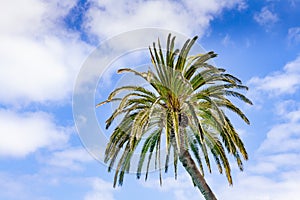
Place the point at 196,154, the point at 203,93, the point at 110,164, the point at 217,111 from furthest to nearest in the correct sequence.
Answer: the point at 196,154 → the point at 110,164 → the point at 203,93 → the point at 217,111

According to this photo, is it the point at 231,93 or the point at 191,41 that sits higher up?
the point at 191,41

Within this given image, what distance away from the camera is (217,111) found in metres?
20.1

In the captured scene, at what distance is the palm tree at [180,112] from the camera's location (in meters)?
21.3

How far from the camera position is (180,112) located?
21.7m

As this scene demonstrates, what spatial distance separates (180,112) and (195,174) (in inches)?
133

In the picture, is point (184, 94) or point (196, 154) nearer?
point (184, 94)

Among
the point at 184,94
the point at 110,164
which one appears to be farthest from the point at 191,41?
the point at 110,164

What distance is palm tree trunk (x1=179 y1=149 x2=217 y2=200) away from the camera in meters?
22.2

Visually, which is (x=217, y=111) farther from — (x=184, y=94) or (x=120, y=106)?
(x=120, y=106)

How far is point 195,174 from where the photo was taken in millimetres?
22328

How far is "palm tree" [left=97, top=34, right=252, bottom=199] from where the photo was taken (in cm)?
2130

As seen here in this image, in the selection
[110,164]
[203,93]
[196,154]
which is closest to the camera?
[203,93]

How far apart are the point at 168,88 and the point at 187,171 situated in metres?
4.56

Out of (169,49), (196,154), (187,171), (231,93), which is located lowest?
(187,171)
